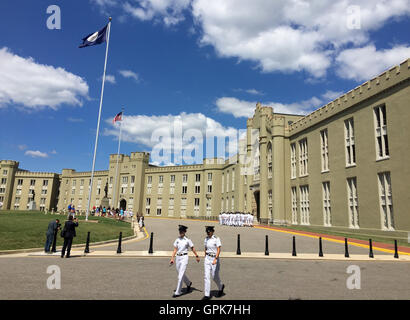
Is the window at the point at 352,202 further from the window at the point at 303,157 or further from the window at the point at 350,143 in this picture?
the window at the point at 303,157

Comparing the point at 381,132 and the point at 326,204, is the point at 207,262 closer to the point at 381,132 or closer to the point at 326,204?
the point at 381,132

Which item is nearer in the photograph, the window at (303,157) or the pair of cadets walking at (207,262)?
the pair of cadets walking at (207,262)

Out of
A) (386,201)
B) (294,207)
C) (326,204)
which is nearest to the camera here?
(386,201)

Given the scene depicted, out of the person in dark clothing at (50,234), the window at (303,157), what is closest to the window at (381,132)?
the window at (303,157)

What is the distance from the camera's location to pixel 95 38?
25672mm

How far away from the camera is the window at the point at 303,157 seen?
1357 inches

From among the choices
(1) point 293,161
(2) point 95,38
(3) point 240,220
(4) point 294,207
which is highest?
(2) point 95,38

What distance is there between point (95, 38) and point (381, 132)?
25.1 m

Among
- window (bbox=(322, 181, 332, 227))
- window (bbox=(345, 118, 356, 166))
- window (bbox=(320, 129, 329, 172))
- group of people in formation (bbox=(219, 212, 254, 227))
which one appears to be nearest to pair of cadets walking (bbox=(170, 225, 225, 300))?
window (bbox=(345, 118, 356, 166))

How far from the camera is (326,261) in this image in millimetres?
12516

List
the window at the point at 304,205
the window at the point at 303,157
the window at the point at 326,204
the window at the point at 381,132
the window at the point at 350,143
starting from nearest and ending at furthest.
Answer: the window at the point at 381,132 < the window at the point at 350,143 < the window at the point at 326,204 < the window at the point at 304,205 < the window at the point at 303,157

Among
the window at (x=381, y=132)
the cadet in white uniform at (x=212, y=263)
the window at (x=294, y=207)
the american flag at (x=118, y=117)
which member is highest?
the american flag at (x=118, y=117)

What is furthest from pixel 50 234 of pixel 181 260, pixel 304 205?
pixel 304 205

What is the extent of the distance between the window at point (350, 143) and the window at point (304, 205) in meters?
7.26
